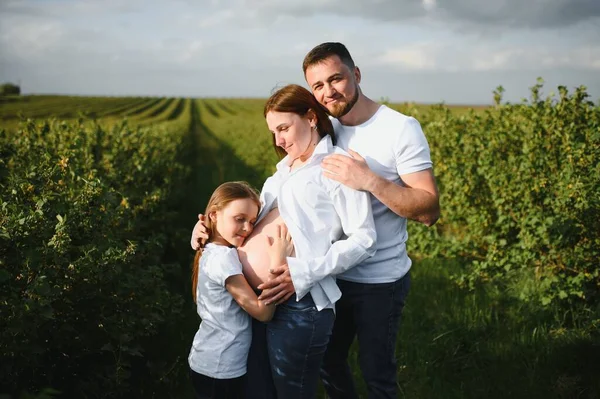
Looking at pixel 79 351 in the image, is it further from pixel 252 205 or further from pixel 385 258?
pixel 385 258

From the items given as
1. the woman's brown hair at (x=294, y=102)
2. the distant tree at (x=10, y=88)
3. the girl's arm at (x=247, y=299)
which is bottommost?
the girl's arm at (x=247, y=299)

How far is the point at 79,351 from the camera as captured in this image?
3367 millimetres

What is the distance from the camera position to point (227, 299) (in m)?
2.55

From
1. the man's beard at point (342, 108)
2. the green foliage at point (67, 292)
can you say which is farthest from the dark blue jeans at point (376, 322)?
the green foliage at point (67, 292)

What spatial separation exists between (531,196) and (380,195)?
3.65 metres

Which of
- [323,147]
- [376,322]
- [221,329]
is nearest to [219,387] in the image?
[221,329]

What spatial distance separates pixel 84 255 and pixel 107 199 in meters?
0.41

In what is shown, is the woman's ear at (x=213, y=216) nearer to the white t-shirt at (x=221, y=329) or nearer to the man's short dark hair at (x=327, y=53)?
the white t-shirt at (x=221, y=329)

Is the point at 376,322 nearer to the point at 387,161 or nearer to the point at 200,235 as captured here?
the point at 387,161

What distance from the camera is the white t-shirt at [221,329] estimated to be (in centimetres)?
255

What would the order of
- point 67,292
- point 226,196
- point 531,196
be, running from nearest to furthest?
point 226,196 < point 67,292 < point 531,196

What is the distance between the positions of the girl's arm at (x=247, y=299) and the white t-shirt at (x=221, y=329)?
0.17 ft

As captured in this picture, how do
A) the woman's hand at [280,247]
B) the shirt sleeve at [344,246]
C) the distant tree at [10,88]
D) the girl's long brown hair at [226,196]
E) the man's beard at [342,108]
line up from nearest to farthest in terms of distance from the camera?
1. the shirt sleeve at [344,246]
2. the woman's hand at [280,247]
3. the girl's long brown hair at [226,196]
4. the man's beard at [342,108]
5. the distant tree at [10,88]

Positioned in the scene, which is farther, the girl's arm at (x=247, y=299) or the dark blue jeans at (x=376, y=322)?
the dark blue jeans at (x=376, y=322)
